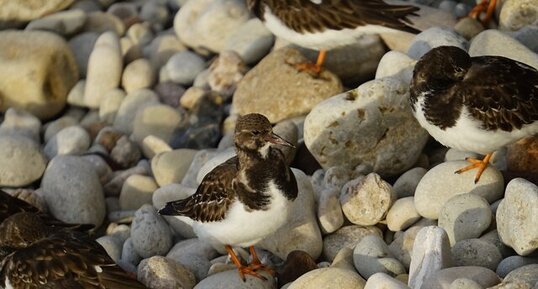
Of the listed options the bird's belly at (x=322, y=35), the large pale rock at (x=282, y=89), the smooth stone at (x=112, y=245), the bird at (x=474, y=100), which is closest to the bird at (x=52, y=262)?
the smooth stone at (x=112, y=245)

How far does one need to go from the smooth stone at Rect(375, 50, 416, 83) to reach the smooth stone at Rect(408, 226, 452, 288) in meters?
2.01

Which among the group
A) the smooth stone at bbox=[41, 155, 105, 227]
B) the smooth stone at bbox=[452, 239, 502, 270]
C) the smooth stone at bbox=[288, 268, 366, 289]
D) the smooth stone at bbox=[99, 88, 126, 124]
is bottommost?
the smooth stone at bbox=[99, 88, 126, 124]

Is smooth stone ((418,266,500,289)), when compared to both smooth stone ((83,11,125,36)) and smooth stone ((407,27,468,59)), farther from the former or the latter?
smooth stone ((83,11,125,36))

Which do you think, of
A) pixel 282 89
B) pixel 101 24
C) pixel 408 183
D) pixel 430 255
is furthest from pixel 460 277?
pixel 101 24

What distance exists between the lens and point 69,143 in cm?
846

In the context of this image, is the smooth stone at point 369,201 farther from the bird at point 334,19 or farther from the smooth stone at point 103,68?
the smooth stone at point 103,68

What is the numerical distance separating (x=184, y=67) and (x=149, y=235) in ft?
10.5

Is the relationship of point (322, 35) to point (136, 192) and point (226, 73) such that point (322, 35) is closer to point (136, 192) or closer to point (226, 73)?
point (226, 73)

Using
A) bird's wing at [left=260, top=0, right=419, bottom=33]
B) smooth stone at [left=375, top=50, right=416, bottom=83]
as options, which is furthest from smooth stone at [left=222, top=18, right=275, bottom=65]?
smooth stone at [left=375, top=50, right=416, bottom=83]

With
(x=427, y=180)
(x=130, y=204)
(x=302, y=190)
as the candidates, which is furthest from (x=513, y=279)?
(x=130, y=204)

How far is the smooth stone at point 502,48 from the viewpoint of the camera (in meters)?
6.74

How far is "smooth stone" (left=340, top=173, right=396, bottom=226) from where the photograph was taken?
19.6ft

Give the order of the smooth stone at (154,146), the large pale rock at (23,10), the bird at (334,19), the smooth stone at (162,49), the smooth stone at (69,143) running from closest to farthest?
the bird at (334,19) < the smooth stone at (154,146) < the smooth stone at (69,143) < the smooth stone at (162,49) < the large pale rock at (23,10)

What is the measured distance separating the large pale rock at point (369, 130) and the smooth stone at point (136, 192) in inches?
59.7
